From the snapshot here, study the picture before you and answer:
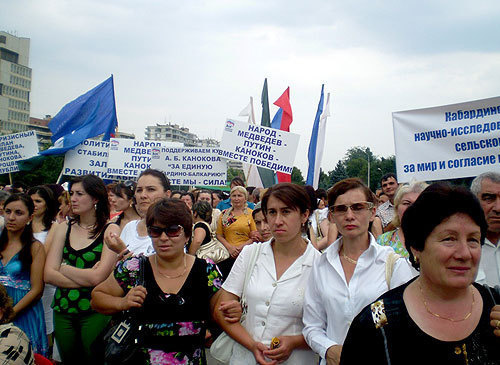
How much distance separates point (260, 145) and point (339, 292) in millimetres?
6549

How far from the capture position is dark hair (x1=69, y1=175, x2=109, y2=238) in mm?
3930

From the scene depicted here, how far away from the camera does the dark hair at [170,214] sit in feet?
9.16

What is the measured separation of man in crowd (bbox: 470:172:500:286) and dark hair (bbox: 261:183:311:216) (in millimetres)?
1233

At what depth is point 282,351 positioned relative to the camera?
2.60m

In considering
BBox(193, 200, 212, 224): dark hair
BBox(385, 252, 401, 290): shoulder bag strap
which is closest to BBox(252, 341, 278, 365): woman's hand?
BBox(385, 252, 401, 290): shoulder bag strap

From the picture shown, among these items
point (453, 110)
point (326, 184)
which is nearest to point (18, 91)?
point (326, 184)

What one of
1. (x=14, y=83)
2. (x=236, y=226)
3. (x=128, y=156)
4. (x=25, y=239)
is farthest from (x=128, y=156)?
(x=14, y=83)

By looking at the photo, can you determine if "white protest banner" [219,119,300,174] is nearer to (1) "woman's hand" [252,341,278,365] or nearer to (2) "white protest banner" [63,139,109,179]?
(2) "white protest banner" [63,139,109,179]

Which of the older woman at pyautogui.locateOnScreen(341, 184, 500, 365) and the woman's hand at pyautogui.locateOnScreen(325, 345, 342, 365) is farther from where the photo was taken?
the woman's hand at pyautogui.locateOnScreen(325, 345, 342, 365)

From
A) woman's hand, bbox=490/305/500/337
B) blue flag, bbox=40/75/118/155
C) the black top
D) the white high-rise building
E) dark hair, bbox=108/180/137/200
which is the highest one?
the white high-rise building

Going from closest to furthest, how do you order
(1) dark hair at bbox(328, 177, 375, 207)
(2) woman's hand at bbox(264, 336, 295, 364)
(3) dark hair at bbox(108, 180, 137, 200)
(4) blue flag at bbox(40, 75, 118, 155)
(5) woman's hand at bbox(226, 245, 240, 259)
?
(2) woman's hand at bbox(264, 336, 295, 364)
(1) dark hair at bbox(328, 177, 375, 207)
(3) dark hair at bbox(108, 180, 137, 200)
(5) woman's hand at bbox(226, 245, 240, 259)
(4) blue flag at bbox(40, 75, 118, 155)

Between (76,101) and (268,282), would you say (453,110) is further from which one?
(76,101)

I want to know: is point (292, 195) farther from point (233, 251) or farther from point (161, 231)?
point (233, 251)

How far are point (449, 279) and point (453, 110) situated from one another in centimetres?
369
